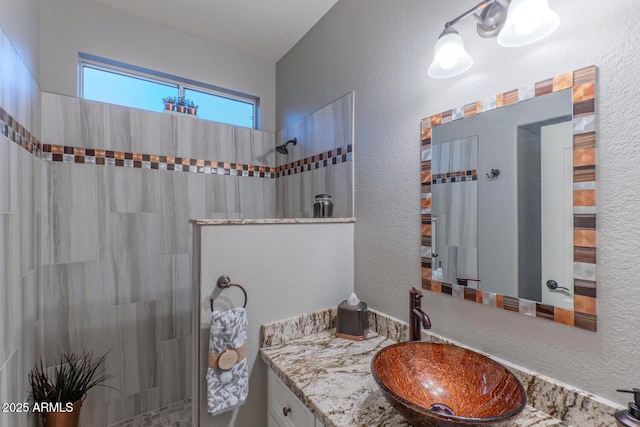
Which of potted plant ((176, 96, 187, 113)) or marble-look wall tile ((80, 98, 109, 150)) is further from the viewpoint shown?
potted plant ((176, 96, 187, 113))

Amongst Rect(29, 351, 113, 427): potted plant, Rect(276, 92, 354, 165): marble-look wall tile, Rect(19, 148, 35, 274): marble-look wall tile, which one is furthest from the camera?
Rect(276, 92, 354, 165): marble-look wall tile

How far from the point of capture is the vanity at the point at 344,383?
34.2 inches

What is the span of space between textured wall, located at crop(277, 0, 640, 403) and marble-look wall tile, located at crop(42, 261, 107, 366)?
1.65 m

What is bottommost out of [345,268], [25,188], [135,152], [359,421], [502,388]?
[359,421]

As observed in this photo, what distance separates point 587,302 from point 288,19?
221cm

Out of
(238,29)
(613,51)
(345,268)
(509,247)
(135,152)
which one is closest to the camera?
(613,51)

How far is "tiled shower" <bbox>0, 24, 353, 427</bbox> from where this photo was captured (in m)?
1.62

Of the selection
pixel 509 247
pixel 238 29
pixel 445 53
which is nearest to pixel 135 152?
pixel 238 29

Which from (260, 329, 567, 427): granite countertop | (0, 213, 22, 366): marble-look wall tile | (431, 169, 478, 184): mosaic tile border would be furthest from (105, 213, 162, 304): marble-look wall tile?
(431, 169, 478, 184): mosaic tile border

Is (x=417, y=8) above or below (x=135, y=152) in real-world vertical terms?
above

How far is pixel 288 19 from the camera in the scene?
1980 millimetres

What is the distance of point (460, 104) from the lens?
1177 mm

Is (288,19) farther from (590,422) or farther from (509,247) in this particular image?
(590,422)

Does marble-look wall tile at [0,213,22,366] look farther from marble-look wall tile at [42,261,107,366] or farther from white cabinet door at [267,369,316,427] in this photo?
white cabinet door at [267,369,316,427]
